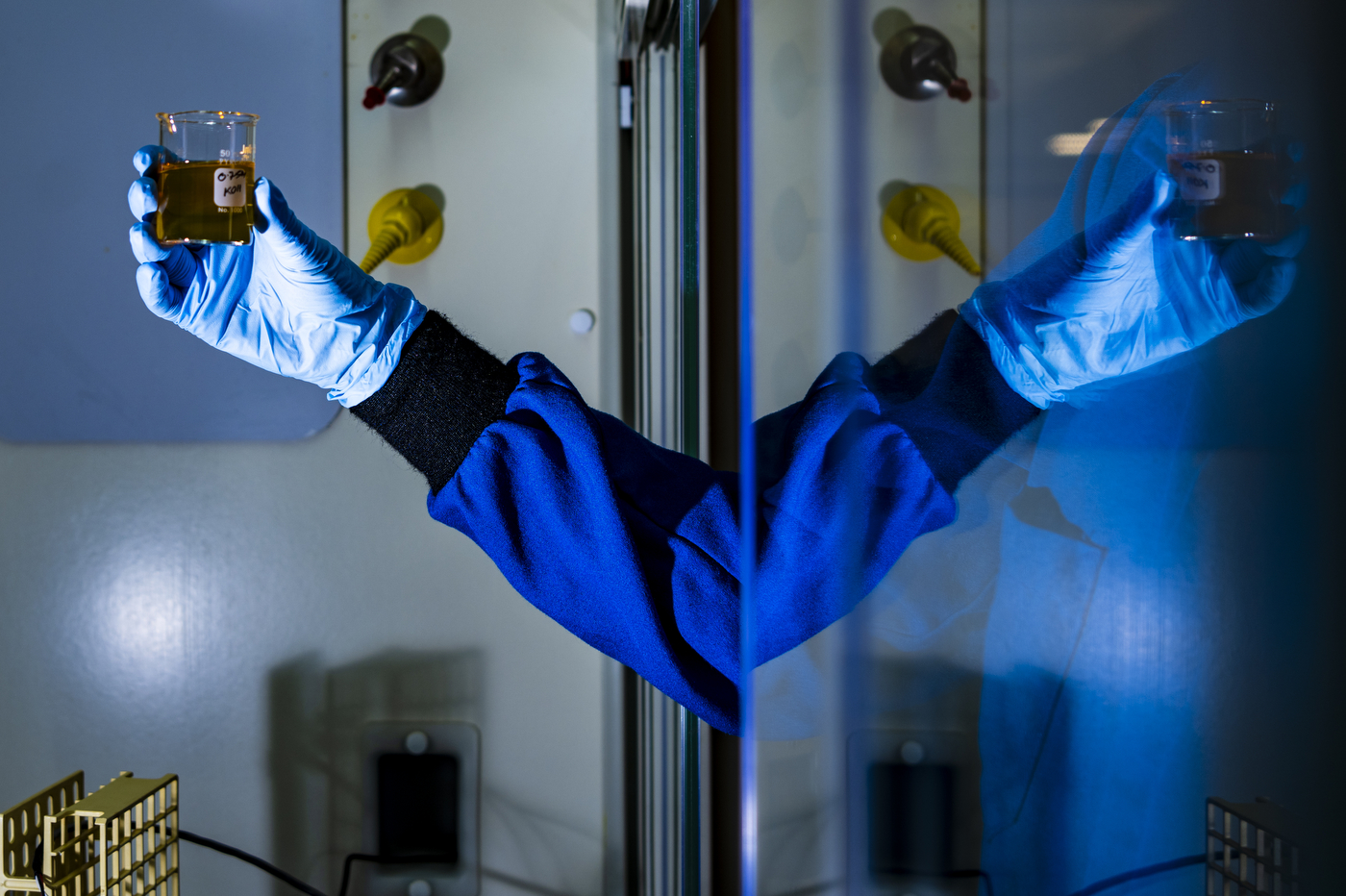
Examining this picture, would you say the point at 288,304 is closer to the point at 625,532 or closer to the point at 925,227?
the point at 625,532

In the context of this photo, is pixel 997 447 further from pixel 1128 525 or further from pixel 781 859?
pixel 781 859

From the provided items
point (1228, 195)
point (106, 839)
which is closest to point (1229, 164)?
point (1228, 195)

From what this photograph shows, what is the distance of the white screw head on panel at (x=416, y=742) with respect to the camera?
3.95 feet

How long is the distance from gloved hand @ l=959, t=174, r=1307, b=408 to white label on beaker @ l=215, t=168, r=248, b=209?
626 millimetres

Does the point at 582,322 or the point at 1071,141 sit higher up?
the point at 582,322

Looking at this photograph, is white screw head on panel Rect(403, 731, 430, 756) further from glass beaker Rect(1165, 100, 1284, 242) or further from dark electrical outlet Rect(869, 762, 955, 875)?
glass beaker Rect(1165, 100, 1284, 242)

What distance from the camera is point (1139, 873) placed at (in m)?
0.11

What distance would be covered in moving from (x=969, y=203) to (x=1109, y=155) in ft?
0.11

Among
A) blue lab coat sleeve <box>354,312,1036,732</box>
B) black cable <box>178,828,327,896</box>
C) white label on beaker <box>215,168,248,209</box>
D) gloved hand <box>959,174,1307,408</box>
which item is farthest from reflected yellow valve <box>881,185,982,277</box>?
black cable <box>178,828,327,896</box>

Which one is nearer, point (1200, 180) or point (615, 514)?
point (1200, 180)

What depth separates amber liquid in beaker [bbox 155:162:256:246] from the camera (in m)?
0.62

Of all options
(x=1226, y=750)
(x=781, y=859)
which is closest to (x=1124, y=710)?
(x=1226, y=750)

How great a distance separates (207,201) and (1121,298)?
0.68m

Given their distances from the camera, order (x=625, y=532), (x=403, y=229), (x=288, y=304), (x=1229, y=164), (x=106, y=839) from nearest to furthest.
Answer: (x=1229, y=164), (x=625, y=532), (x=288, y=304), (x=106, y=839), (x=403, y=229)
